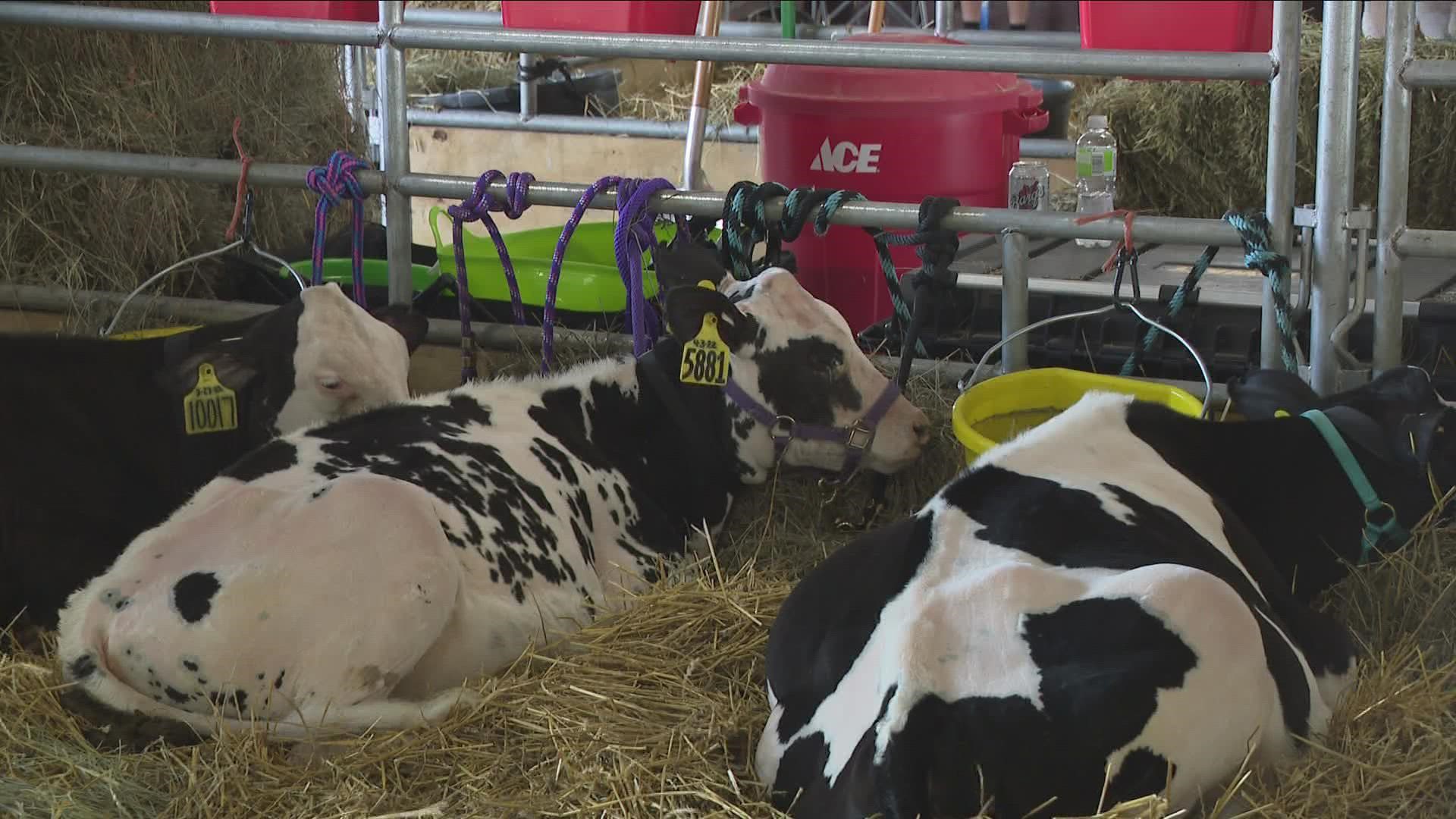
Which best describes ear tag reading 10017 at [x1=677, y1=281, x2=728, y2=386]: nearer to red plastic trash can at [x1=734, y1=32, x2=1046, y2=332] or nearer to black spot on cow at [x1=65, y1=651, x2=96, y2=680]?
red plastic trash can at [x1=734, y1=32, x2=1046, y2=332]

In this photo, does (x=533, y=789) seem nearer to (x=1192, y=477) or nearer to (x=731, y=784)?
(x=731, y=784)

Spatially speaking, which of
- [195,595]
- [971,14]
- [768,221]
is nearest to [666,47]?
[768,221]

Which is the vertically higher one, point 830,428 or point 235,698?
point 830,428

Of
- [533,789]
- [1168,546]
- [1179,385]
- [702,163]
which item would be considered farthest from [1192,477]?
[702,163]

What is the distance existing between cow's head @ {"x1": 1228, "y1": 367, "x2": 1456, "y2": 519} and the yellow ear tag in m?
2.33

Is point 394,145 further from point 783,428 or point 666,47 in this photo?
point 783,428

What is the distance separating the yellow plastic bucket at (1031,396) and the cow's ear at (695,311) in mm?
555

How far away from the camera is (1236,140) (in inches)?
268

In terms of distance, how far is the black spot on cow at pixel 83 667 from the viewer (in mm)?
2713

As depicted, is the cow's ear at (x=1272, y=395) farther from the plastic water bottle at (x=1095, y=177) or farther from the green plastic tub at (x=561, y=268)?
the plastic water bottle at (x=1095, y=177)

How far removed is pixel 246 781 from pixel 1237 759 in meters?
1.53

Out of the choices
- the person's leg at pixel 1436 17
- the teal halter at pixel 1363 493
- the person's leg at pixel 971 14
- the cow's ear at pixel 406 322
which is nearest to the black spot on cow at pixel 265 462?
the cow's ear at pixel 406 322

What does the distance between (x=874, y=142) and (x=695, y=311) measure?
53.6 inches

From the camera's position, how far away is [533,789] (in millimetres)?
2451
